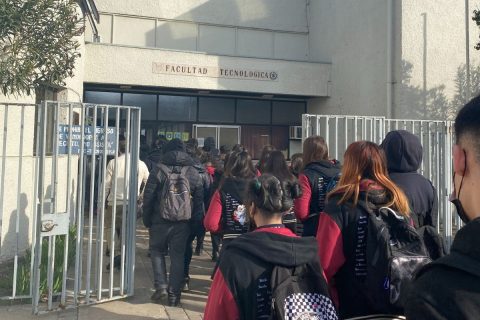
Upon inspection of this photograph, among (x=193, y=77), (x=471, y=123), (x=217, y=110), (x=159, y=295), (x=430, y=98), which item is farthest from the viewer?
(x=217, y=110)

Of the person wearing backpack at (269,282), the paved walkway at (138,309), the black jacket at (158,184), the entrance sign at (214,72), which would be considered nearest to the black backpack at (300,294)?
the person wearing backpack at (269,282)

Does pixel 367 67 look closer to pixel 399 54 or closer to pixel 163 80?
pixel 399 54

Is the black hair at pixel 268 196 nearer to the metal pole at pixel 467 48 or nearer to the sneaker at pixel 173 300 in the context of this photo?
the sneaker at pixel 173 300

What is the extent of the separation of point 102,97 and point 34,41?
9.52m

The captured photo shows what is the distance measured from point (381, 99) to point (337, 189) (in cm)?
1003

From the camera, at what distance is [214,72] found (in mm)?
13383

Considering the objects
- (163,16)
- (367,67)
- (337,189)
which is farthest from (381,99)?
(337,189)

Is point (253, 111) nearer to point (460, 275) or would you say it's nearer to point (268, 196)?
point (268, 196)

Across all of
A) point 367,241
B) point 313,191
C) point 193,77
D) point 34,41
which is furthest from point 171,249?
point 193,77

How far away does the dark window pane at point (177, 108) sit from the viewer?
1452cm

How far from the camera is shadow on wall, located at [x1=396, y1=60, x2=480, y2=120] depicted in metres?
11.9

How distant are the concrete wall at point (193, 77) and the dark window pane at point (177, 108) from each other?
1.55 metres

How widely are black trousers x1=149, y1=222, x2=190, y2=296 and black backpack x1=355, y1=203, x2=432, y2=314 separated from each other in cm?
308

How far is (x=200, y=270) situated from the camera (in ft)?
23.0
